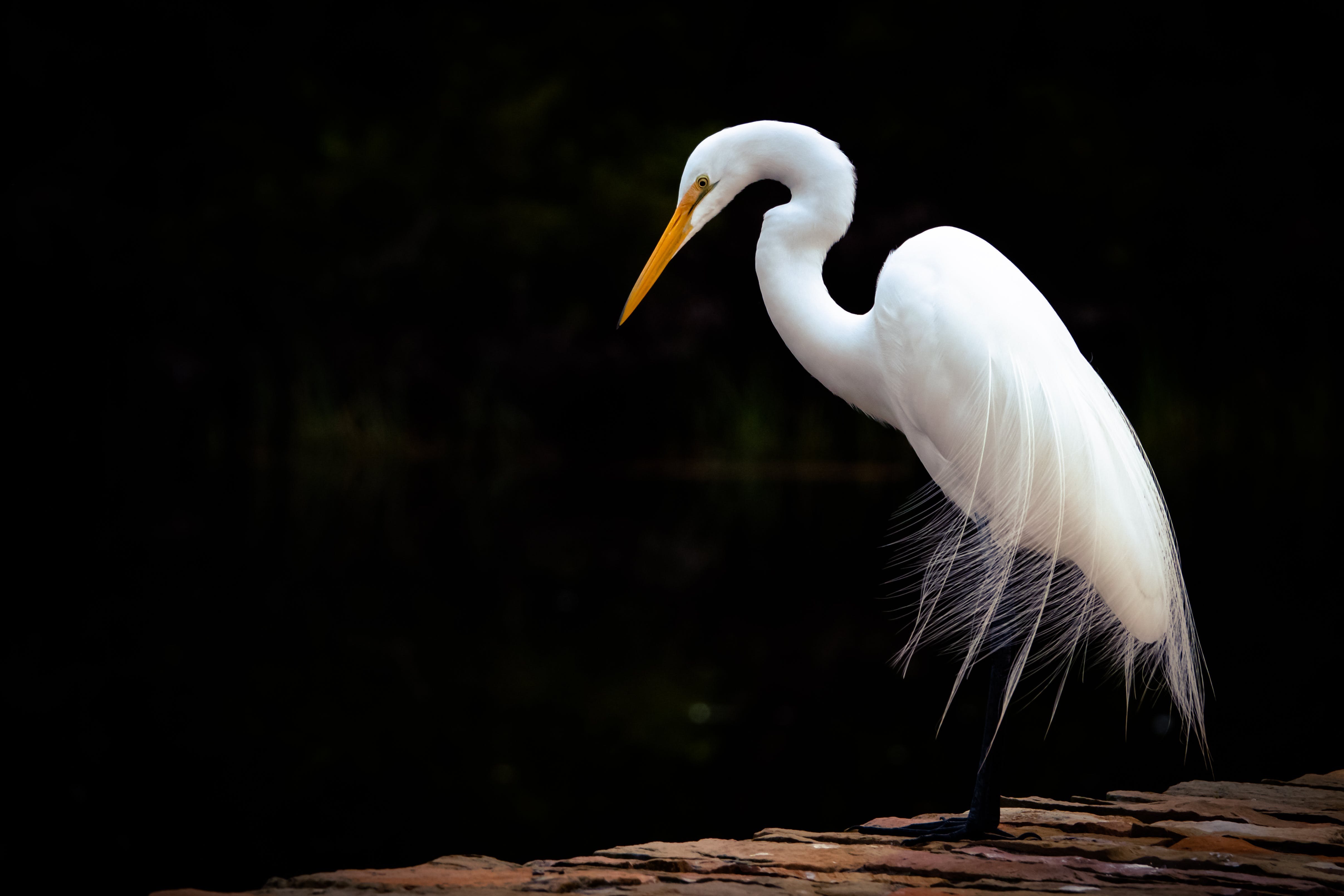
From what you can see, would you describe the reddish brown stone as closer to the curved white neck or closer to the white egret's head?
the curved white neck

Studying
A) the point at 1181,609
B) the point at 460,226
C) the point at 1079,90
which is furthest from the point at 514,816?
the point at 1079,90

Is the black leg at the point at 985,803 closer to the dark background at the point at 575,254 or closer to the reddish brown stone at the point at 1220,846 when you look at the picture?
the reddish brown stone at the point at 1220,846

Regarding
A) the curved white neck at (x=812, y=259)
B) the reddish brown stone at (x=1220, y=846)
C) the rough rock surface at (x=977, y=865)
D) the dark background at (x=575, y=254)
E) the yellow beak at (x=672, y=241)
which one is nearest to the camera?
the rough rock surface at (x=977, y=865)

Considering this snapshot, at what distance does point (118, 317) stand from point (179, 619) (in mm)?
8878

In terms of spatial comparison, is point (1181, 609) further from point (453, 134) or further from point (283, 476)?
point (453, 134)

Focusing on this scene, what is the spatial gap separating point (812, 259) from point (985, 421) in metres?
0.61

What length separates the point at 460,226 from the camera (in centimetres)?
1409

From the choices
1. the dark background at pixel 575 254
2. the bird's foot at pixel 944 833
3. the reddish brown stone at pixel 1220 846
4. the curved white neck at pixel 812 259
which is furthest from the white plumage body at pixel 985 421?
the dark background at pixel 575 254

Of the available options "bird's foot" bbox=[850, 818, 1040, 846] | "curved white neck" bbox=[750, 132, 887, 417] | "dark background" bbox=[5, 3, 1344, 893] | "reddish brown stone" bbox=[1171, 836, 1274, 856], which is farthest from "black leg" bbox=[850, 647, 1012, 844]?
"dark background" bbox=[5, 3, 1344, 893]

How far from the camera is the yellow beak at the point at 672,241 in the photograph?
10.7 ft

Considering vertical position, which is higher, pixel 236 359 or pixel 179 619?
pixel 236 359

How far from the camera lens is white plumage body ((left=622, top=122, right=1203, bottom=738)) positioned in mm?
2828

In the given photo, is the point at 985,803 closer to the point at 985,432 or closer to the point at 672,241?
the point at 985,432

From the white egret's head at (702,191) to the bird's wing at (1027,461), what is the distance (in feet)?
1.43
